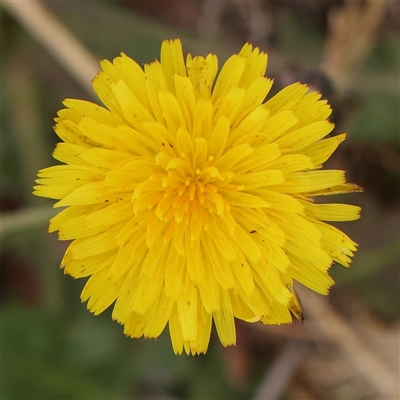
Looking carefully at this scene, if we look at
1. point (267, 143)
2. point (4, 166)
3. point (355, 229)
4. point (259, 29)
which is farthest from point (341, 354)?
point (4, 166)

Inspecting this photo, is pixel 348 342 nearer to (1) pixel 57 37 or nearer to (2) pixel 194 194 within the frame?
(2) pixel 194 194

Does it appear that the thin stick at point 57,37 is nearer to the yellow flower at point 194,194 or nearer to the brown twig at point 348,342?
the yellow flower at point 194,194

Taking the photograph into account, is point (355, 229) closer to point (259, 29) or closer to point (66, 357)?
point (259, 29)

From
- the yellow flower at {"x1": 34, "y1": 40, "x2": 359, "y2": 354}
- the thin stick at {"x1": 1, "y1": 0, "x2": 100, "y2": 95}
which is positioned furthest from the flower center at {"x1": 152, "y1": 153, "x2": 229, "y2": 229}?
the thin stick at {"x1": 1, "y1": 0, "x2": 100, "y2": 95}

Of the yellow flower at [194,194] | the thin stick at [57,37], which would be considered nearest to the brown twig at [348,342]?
the yellow flower at [194,194]

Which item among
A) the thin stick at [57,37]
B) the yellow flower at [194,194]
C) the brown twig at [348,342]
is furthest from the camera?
the brown twig at [348,342]

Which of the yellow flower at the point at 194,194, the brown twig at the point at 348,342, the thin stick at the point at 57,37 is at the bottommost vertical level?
the brown twig at the point at 348,342

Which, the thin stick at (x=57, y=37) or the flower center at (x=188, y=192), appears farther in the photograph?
the thin stick at (x=57, y=37)

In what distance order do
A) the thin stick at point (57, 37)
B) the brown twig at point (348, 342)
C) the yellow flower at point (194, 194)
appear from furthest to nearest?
the brown twig at point (348, 342)
the thin stick at point (57, 37)
the yellow flower at point (194, 194)

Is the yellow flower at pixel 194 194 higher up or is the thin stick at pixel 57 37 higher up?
the thin stick at pixel 57 37

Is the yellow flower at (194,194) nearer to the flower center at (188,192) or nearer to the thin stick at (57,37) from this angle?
the flower center at (188,192)
